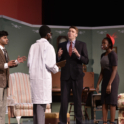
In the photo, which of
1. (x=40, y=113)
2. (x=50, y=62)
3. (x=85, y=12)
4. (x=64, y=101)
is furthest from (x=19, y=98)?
(x=85, y=12)

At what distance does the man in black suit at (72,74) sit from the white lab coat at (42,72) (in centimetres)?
39

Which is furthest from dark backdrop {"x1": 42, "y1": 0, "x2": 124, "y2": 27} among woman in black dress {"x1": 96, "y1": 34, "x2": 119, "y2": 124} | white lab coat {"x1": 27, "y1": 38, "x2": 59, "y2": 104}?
white lab coat {"x1": 27, "y1": 38, "x2": 59, "y2": 104}

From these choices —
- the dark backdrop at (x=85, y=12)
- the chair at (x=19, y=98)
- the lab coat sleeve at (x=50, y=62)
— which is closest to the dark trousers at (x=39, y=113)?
the lab coat sleeve at (x=50, y=62)

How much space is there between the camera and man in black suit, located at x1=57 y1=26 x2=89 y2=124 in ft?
13.0

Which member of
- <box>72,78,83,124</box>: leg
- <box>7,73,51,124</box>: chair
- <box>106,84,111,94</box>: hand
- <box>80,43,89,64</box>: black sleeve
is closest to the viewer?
<box>72,78,83,124</box>: leg

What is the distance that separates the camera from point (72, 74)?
402 centimetres

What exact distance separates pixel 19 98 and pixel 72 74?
2520mm

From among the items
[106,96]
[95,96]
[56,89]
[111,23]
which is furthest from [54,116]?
[111,23]

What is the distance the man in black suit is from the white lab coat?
0.39m

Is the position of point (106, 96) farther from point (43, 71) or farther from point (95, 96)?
point (95, 96)

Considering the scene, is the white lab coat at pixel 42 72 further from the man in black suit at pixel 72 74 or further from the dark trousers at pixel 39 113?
the man in black suit at pixel 72 74

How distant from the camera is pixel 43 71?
140 inches

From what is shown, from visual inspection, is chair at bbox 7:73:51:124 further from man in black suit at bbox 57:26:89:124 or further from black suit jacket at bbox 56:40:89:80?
black suit jacket at bbox 56:40:89:80

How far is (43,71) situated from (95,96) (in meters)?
2.89
